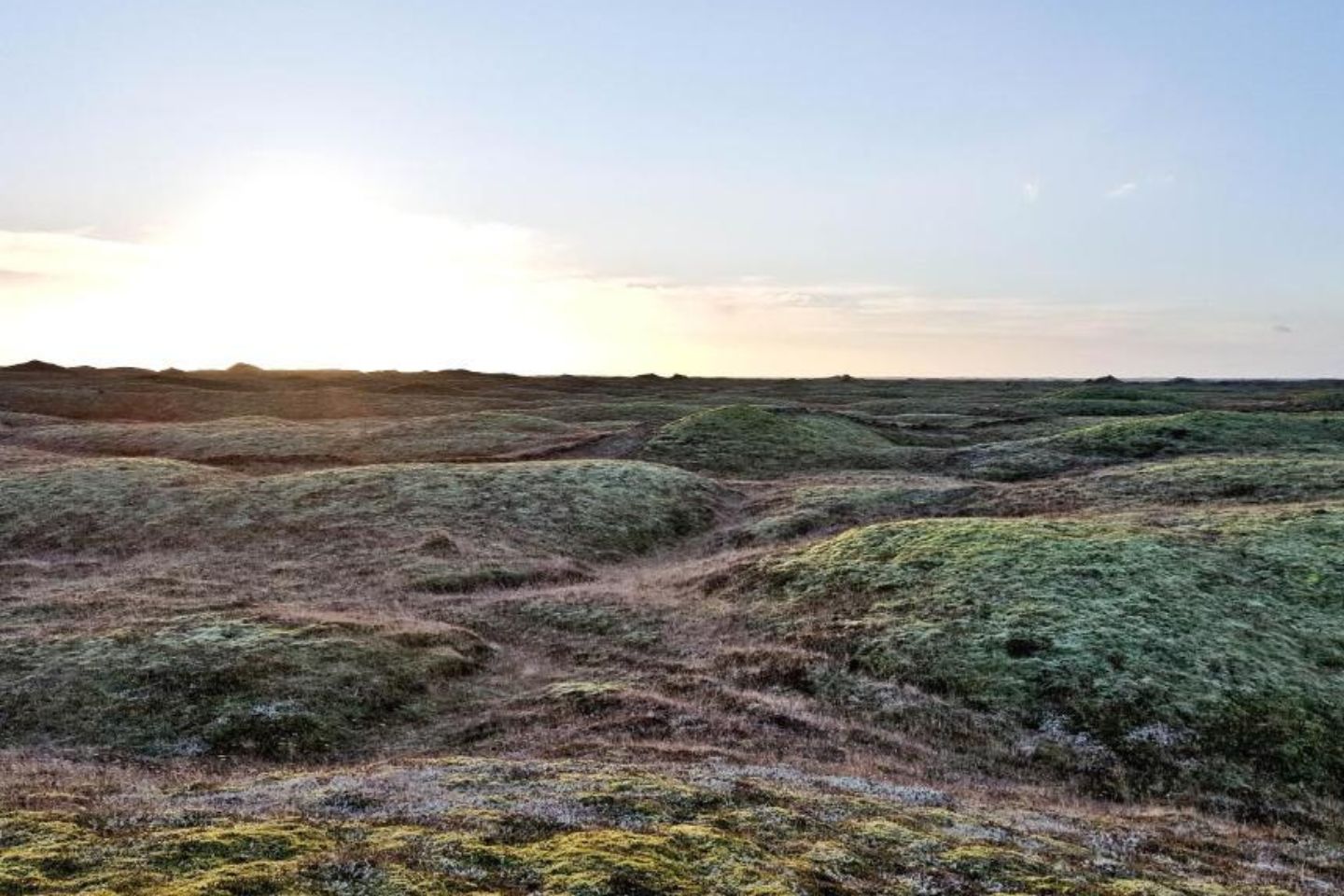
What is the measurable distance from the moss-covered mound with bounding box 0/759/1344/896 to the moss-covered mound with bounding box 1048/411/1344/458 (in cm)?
6451

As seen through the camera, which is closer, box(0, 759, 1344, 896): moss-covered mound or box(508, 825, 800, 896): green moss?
box(0, 759, 1344, 896): moss-covered mound

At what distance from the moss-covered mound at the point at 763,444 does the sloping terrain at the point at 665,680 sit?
967 centimetres

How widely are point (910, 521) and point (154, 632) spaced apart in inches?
1456

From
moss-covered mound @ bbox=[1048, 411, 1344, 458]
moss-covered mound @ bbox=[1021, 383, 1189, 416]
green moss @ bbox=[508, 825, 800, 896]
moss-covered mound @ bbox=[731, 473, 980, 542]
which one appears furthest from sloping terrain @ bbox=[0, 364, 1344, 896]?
moss-covered mound @ bbox=[1021, 383, 1189, 416]

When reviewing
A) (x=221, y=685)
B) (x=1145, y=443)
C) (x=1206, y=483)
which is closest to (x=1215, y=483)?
(x=1206, y=483)

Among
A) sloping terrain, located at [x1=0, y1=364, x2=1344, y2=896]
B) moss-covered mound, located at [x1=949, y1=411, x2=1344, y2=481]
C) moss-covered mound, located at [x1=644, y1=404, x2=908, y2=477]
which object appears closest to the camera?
sloping terrain, located at [x1=0, y1=364, x2=1344, y2=896]

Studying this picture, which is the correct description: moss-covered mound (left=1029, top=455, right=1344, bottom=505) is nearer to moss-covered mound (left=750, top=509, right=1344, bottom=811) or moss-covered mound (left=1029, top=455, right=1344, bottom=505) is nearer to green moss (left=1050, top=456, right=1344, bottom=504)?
green moss (left=1050, top=456, right=1344, bottom=504)

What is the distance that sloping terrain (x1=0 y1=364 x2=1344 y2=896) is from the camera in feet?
54.0

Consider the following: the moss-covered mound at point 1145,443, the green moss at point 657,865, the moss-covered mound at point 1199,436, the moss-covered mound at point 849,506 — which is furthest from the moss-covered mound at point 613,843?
the moss-covered mound at point 1199,436

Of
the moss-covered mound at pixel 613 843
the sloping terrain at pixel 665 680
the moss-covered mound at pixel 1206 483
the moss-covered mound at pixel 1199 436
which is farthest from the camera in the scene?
the moss-covered mound at pixel 1199 436

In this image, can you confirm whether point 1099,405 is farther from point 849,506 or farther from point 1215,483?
point 849,506

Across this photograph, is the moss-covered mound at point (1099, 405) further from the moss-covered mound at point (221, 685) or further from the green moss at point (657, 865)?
the green moss at point (657, 865)

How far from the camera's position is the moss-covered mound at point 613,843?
14102 mm

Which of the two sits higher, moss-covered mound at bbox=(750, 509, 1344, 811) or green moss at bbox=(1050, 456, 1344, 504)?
green moss at bbox=(1050, 456, 1344, 504)
